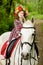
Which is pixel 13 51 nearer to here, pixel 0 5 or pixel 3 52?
pixel 3 52

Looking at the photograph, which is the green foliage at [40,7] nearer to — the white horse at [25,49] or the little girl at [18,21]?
the little girl at [18,21]

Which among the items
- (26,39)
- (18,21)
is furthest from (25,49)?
(18,21)

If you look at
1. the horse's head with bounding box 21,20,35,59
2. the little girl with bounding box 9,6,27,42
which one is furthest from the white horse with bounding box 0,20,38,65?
the little girl with bounding box 9,6,27,42

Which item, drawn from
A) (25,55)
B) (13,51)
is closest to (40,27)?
(13,51)

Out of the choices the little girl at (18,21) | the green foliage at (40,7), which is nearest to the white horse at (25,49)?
the little girl at (18,21)

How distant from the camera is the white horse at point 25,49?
21.1 feet

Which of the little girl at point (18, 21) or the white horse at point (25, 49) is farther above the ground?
the little girl at point (18, 21)

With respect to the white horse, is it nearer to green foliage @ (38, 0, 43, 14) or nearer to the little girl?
the little girl

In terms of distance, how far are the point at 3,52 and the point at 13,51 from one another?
837 mm

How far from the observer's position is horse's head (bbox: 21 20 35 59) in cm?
634

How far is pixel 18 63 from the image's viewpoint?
6945 millimetres

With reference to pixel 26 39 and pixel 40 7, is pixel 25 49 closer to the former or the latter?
pixel 26 39

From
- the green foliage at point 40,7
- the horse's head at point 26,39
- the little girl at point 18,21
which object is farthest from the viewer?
the green foliage at point 40,7

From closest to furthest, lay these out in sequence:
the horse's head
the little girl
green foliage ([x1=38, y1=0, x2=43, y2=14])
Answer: the horse's head < the little girl < green foliage ([x1=38, y1=0, x2=43, y2=14])
